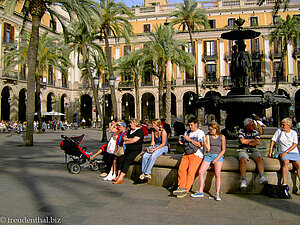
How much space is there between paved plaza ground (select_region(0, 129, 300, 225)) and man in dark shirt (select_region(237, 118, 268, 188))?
1.49ft

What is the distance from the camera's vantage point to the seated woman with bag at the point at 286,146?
562 cm

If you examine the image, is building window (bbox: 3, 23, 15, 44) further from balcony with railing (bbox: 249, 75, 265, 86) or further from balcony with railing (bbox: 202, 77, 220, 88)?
balcony with railing (bbox: 249, 75, 265, 86)

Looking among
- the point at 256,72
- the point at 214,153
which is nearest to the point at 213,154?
the point at 214,153

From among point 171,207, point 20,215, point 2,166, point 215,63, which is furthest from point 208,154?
point 215,63

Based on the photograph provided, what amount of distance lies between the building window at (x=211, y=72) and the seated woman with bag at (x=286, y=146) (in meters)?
36.5

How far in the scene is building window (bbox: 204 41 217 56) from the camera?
41.8 m

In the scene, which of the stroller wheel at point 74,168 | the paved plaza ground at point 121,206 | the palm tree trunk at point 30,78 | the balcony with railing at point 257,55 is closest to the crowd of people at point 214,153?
the paved plaza ground at point 121,206

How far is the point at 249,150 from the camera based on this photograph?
242 inches

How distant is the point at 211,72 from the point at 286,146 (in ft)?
122

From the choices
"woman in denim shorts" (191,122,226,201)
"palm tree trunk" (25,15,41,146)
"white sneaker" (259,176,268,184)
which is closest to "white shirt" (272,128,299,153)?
"white sneaker" (259,176,268,184)

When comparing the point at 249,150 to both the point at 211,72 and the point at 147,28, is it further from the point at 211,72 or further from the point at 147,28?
the point at 147,28

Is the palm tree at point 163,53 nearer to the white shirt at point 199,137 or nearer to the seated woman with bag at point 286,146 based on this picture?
the white shirt at point 199,137

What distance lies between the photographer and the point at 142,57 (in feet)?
87.2

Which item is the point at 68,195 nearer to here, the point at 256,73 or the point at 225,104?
the point at 225,104
